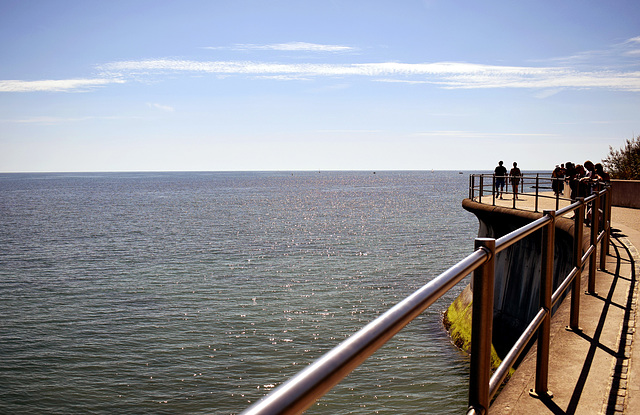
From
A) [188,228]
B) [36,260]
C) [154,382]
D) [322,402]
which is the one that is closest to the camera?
[322,402]

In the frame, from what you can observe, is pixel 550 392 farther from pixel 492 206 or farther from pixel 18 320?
pixel 18 320

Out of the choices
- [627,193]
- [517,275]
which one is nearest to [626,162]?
[627,193]

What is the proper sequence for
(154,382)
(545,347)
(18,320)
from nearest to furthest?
(545,347)
(154,382)
(18,320)

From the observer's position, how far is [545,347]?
11.0ft

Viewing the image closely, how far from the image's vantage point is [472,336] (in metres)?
1.93

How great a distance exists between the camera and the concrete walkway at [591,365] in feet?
10.7

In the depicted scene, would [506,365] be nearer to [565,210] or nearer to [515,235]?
[515,235]

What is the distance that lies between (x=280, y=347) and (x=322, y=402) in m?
3.80

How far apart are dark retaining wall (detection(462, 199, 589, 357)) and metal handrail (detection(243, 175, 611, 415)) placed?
718 cm

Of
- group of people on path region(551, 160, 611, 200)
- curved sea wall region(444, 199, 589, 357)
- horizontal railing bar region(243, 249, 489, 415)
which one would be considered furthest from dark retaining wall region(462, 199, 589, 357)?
horizontal railing bar region(243, 249, 489, 415)

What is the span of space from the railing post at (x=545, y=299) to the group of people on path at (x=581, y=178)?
20.4 feet

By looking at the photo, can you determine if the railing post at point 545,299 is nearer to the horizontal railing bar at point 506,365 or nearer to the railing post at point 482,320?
the horizontal railing bar at point 506,365

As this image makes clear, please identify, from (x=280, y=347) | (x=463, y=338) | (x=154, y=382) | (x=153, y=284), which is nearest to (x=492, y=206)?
(x=463, y=338)

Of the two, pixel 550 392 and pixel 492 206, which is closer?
pixel 550 392
